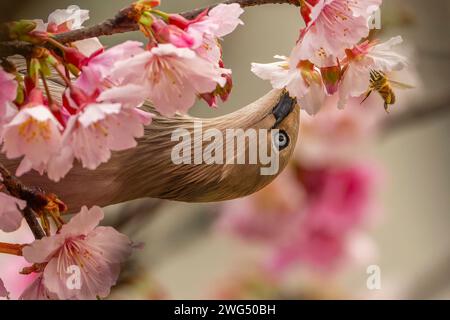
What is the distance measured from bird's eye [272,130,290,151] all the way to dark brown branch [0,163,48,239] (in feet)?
0.48

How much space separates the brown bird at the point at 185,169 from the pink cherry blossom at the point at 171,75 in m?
0.10

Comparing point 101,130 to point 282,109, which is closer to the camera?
point 101,130

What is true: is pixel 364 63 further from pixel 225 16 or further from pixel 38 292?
pixel 38 292

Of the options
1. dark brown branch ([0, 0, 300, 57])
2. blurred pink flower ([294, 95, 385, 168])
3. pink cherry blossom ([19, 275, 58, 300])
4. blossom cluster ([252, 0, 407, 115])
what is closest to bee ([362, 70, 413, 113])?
blossom cluster ([252, 0, 407, 115])

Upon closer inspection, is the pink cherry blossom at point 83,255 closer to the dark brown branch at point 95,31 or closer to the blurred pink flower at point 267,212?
the dark brown branch at point 95,31

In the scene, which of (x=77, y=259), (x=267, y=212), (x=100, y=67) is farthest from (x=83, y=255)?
(x=267, y=212)

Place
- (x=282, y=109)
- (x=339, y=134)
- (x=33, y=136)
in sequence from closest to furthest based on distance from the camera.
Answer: (x=33, y=136)
(x=282, y=109)
(x=339, y=134)

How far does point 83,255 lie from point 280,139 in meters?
0.14

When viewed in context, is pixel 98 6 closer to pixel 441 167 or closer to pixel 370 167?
pixel 370 167

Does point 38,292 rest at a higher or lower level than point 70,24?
lower

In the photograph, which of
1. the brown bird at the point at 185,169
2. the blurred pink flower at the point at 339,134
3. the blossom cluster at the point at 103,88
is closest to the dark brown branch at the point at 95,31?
the blossom cluster at the point at 103,88

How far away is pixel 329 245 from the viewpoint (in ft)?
2.87

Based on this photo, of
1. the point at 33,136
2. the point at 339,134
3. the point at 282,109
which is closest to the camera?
the point at 33,136

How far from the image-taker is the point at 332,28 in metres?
0.38
